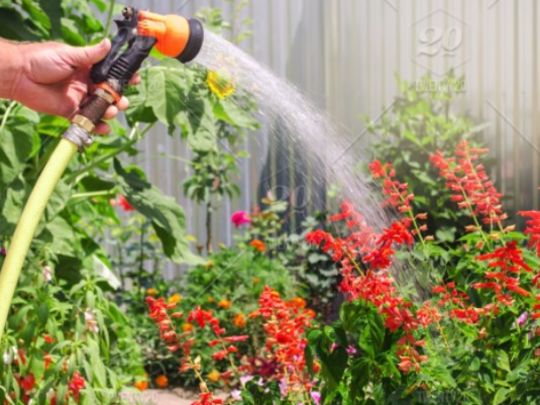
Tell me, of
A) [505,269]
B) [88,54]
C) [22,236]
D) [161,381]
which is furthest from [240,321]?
[22,236]

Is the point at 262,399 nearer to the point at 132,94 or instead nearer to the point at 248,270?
the point at 132,94

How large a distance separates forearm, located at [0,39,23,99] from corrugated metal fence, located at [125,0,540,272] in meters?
3.77

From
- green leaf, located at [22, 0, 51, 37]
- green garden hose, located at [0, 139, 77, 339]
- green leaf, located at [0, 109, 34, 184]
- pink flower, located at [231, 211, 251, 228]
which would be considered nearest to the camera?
green garden hose, located at [0, 139, 77, 339]

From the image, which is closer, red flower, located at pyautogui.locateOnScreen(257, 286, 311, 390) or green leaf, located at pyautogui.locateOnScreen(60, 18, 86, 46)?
red flower, located at pyautogui.locateOnScreen(257, 286, 311, 390)

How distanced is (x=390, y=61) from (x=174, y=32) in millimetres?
4285

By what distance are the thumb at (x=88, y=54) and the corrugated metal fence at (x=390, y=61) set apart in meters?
3.91

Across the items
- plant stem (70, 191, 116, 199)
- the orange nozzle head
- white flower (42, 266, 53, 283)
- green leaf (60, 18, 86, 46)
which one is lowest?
white flower (42, 266, 53, 283)

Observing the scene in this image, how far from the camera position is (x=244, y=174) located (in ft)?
20.5

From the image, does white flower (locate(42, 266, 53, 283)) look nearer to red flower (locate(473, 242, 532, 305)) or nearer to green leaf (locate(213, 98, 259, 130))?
green leaf (locate(213, 98, 259, 130))

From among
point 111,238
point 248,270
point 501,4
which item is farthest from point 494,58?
point 111,238

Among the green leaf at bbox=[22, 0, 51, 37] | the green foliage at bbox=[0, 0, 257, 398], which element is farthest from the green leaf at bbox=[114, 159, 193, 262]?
the green leaf at bbox=[22, 0, 51, 37]

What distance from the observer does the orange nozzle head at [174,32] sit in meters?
1.87

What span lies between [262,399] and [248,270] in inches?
114

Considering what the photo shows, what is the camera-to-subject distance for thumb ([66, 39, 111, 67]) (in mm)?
1862
